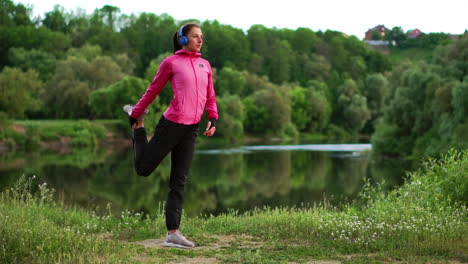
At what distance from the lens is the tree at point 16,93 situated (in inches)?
1905

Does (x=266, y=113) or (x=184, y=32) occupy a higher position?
(x=184, y=32)

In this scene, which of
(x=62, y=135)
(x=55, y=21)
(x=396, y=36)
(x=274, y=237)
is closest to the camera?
(x=274, y=237)

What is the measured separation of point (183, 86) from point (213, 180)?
858 inches

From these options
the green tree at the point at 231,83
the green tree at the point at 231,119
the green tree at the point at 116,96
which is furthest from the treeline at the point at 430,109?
the green tree at the point at 231,83

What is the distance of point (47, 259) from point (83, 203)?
48.7 ft

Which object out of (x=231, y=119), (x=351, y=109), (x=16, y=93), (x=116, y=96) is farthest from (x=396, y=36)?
(x=16, y=93)

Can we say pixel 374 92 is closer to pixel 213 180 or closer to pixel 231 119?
pixel 231 119

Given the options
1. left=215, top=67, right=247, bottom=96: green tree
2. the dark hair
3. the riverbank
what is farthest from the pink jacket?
left=215, top=67, right=247, bottom=96: green tree

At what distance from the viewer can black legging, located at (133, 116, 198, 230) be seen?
20.3ft

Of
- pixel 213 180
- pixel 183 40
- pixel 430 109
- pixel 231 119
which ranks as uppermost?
pixel 183 40

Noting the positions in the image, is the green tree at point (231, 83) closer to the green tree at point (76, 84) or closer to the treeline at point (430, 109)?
the green tree at point (76, 84)

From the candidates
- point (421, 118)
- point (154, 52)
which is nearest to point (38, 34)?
point (154, 52)

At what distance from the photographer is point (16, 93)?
161ft

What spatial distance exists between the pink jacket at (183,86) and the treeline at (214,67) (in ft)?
149
